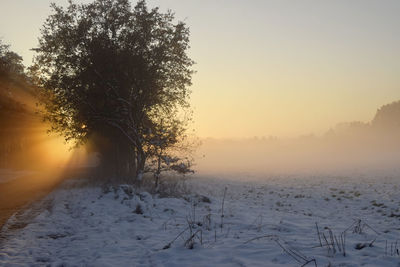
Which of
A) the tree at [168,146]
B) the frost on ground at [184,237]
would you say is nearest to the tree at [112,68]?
the tree at [168,146]

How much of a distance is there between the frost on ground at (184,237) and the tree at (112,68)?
859 cm

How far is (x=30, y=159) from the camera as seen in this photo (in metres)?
51.8

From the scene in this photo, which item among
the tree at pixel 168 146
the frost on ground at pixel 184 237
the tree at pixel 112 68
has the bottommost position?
the frost on ground at pixel 184 237

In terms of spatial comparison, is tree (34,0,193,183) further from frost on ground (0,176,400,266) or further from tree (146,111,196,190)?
frost on ground (0,176,400,266)

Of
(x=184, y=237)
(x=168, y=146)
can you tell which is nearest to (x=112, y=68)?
(x=168, y=146)

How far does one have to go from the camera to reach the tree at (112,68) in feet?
75.4

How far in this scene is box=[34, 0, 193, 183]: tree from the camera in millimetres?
22984

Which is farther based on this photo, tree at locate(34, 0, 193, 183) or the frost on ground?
tree at locate(34, 0, 193, 183)

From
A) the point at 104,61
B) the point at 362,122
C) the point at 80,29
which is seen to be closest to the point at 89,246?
the point at 104,61

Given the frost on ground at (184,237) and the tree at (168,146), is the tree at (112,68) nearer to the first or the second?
the tree at (168,146)

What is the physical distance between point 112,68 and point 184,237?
1681cm

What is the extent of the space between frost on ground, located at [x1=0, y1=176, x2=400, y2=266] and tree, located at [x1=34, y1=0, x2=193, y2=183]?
8.59 meters

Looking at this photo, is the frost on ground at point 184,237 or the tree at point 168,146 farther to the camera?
the tree at point 168,146

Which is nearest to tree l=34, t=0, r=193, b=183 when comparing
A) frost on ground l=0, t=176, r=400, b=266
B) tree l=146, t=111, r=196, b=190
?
tree l=146, t=111, r=196, b=190
